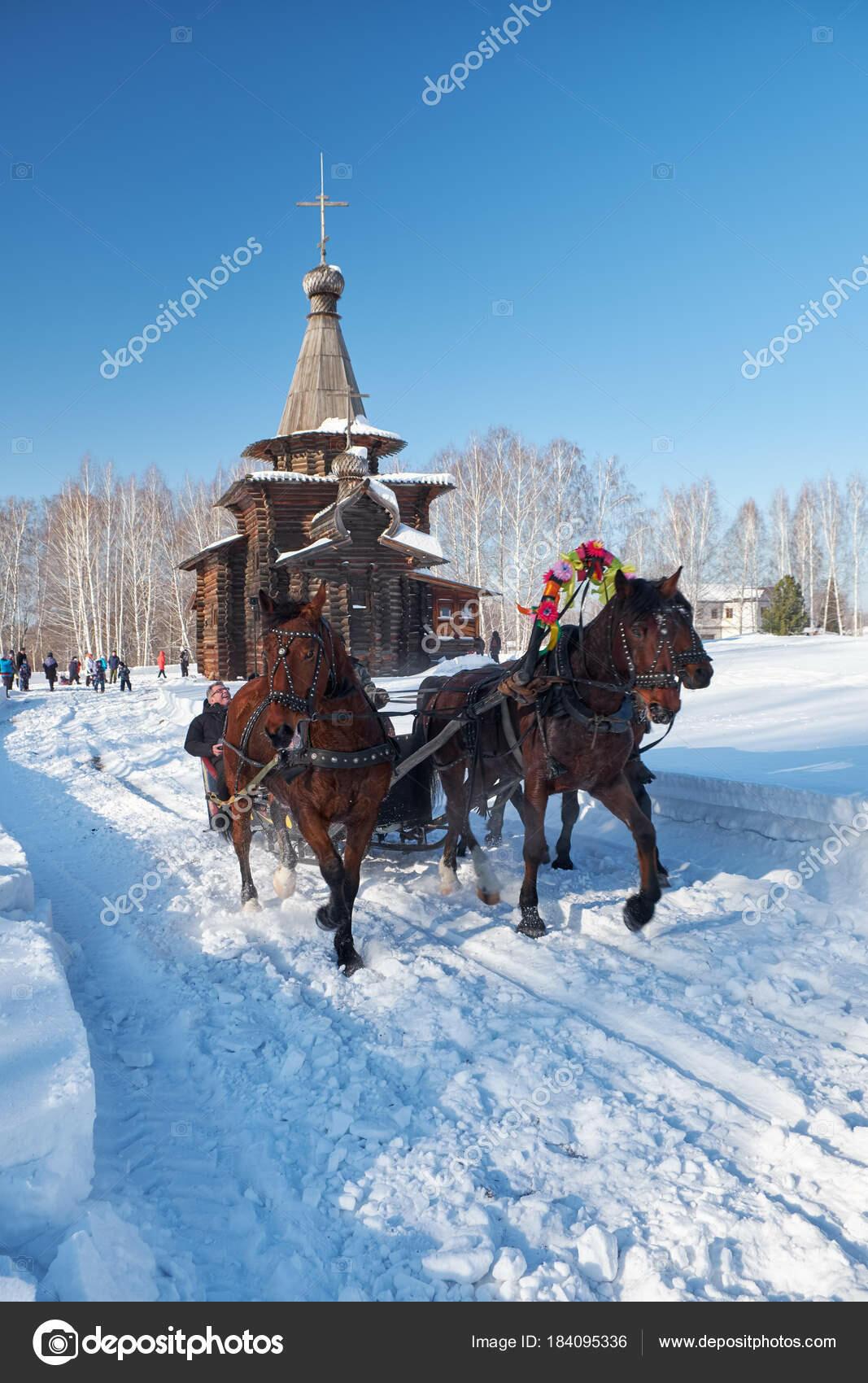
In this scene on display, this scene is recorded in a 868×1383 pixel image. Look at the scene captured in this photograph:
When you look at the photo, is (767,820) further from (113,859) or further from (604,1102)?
(113,859)

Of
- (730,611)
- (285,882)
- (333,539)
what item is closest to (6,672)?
(333,539)

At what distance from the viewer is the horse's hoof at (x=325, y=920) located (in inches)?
197

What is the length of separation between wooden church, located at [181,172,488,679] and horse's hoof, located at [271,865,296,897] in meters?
15.7

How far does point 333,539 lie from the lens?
863 inches

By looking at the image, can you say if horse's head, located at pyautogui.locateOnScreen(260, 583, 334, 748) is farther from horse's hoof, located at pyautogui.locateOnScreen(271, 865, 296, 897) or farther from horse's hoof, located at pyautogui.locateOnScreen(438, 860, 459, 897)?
horse's hoof, located at pyautogui.locateOnScreen(438, 860, 459, 897)

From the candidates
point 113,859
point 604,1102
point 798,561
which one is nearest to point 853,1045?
point 604,1102

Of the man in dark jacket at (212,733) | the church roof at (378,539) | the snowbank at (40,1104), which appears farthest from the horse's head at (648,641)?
the church roof at (378,539)

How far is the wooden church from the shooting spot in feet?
76.7

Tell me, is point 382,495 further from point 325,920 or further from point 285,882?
point 325,920

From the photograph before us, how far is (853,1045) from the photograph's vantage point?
367 cm

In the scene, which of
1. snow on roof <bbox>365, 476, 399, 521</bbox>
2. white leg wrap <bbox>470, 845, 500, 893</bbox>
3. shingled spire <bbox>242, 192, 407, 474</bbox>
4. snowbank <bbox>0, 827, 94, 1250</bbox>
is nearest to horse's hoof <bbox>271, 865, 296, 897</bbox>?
white leg wrap <bbox>470, 845, 500, 893</bbox>

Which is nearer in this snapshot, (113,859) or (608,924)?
(608,924)
